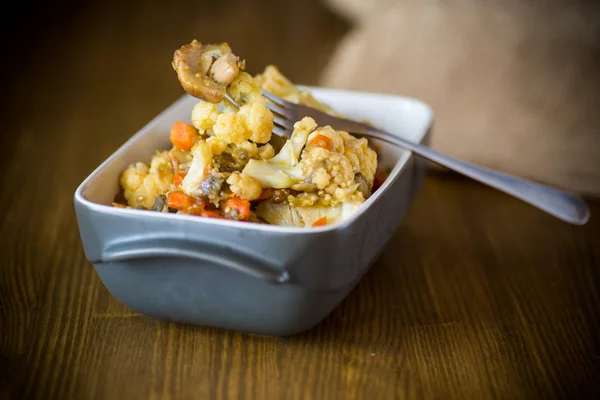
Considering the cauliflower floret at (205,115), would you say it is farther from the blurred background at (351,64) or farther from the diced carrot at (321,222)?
the blurred background at (351,64)

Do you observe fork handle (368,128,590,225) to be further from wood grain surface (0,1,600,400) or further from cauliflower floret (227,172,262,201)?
cauliflower floret (227,172,262,201)

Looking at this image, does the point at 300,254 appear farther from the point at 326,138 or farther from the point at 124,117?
the point at 124,117

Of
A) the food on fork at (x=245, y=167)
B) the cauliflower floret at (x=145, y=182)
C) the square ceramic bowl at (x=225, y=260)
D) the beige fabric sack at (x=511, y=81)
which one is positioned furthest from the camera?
the beige fabric sack at (x=511, y=81)

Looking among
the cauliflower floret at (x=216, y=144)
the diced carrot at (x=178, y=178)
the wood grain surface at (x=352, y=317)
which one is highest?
the cauliflower floret at (x=216, y=144)

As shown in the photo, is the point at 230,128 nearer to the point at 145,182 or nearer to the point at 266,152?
the point at 266,152

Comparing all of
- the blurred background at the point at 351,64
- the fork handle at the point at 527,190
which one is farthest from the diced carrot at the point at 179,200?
the blurred background at the point at 351,64

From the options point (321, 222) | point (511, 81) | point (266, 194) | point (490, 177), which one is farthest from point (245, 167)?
point (511, 81)
